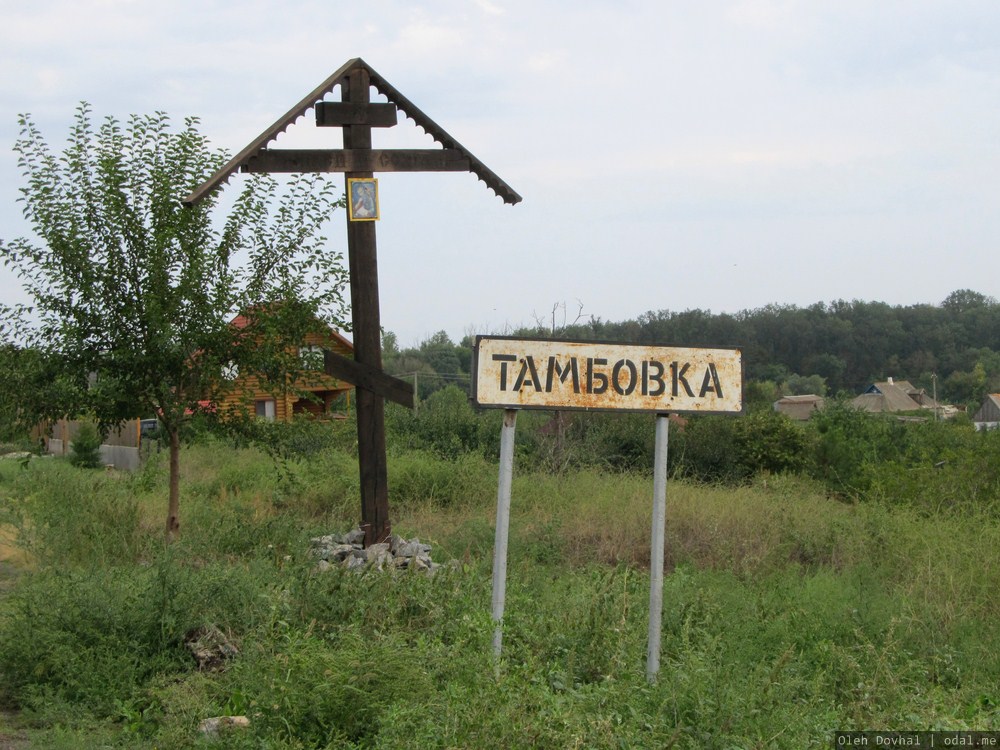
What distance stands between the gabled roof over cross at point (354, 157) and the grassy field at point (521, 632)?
3275mm

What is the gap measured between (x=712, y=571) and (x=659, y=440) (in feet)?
12.4

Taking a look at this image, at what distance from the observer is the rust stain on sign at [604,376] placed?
5.49 meters

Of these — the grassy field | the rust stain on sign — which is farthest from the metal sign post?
the grassy field

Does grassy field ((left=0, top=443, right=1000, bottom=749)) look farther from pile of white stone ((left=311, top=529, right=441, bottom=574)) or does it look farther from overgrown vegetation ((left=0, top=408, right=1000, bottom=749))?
pile of white stone ((left=311, top=529, right=441, bottom=574))

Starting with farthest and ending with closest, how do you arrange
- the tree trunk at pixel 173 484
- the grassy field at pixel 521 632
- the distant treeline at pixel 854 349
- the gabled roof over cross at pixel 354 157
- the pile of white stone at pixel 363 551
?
the distant treeline at pixel 854 349 → the tree trunk at pixel 173 484 → the gabled roof over cross at pixel 354 157 → the pile of white stone at pixel 363 551 → the grassy field at pixel 521 632

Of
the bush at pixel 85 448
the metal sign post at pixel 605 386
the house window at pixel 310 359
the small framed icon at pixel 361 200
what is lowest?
the bush at pixel 85 448

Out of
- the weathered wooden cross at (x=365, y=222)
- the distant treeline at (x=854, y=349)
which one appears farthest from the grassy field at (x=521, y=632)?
the distant treeline at (x=854, y=349)

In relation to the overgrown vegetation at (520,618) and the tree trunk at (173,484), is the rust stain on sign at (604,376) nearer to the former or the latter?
the overgrown vegetation at (520,618)

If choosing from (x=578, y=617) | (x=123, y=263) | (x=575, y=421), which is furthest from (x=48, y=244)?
(x=575, y=421)

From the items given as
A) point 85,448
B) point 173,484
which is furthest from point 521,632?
point 85,448

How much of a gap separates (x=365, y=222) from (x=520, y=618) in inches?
169

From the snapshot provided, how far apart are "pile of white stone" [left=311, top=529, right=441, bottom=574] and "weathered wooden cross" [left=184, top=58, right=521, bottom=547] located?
156mm

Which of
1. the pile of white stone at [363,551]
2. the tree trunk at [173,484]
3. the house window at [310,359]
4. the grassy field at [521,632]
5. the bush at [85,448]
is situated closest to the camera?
the grassy field at [521,632]

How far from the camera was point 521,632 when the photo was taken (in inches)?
237
